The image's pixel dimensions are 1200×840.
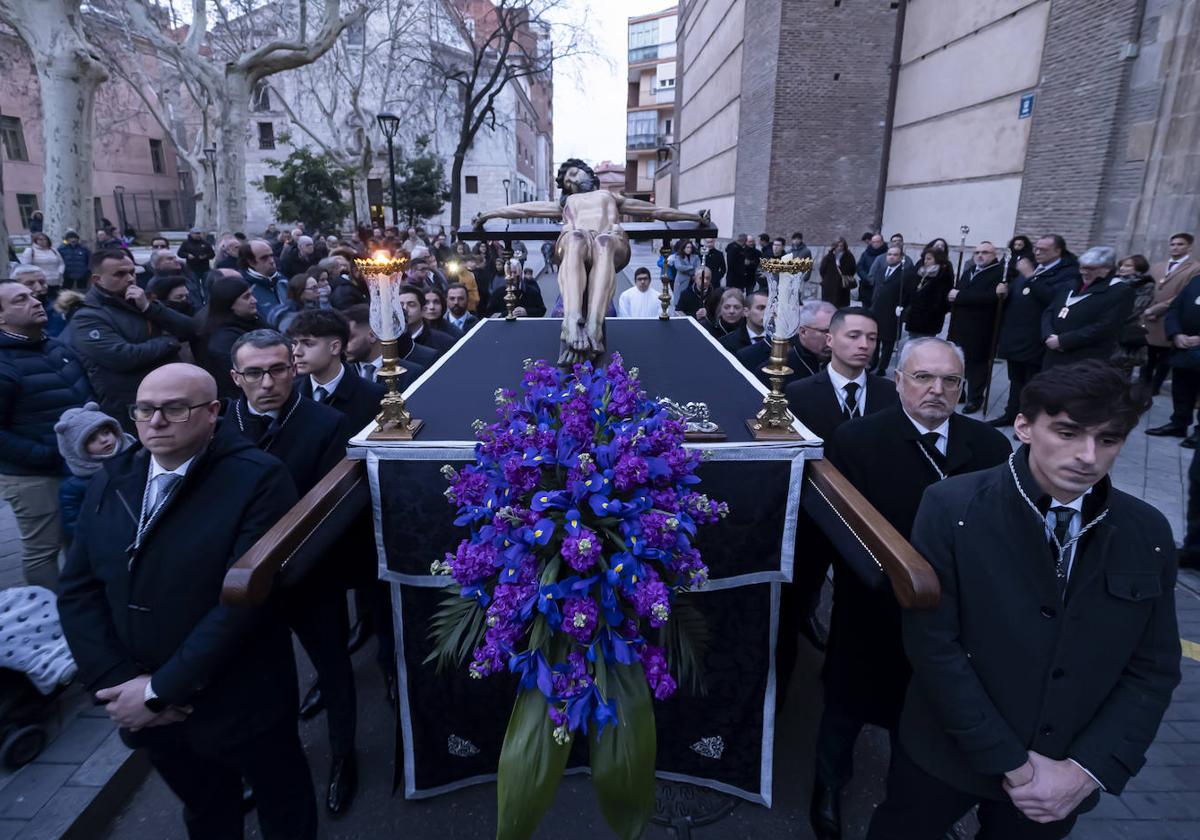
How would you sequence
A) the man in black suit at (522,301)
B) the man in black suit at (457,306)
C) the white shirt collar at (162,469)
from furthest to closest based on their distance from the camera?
1. the man in black suit at (522,301)
2. the man in black suit at (457,306)
3. the white shirt collar at (162,469)

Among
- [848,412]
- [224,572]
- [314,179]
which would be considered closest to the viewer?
[224,572]

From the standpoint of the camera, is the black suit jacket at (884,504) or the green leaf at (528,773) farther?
the black suit jacket at (884,504)

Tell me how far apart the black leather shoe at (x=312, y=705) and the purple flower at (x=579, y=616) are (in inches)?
89.5

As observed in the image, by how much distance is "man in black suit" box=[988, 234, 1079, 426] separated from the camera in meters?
6.48

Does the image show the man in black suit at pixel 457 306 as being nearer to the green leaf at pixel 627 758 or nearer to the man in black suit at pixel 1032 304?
the green leaf at pixel 627 758

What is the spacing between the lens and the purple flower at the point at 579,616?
162cm

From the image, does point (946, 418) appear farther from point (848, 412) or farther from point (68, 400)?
point (68, 400)

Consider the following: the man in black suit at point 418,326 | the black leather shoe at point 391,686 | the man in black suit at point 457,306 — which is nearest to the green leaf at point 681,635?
the black leather shoe at point 391,686

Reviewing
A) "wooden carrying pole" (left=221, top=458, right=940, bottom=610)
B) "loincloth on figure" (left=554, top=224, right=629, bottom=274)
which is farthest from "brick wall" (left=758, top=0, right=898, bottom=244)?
"wooden carrying pole" (left=221, top=458, right=940, bottom=610)

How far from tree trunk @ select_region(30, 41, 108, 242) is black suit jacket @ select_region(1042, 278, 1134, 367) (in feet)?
45.8

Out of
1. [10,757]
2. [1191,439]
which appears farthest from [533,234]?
[1191,439]

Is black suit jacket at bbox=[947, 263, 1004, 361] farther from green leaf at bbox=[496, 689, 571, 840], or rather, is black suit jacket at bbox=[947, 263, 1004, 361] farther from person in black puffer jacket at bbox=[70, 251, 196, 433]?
person in black puffer jacket at bbox=[70, 251, 196, 433]

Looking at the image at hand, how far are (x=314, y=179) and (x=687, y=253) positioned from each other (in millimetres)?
20134

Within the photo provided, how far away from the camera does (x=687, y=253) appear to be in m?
14.8
